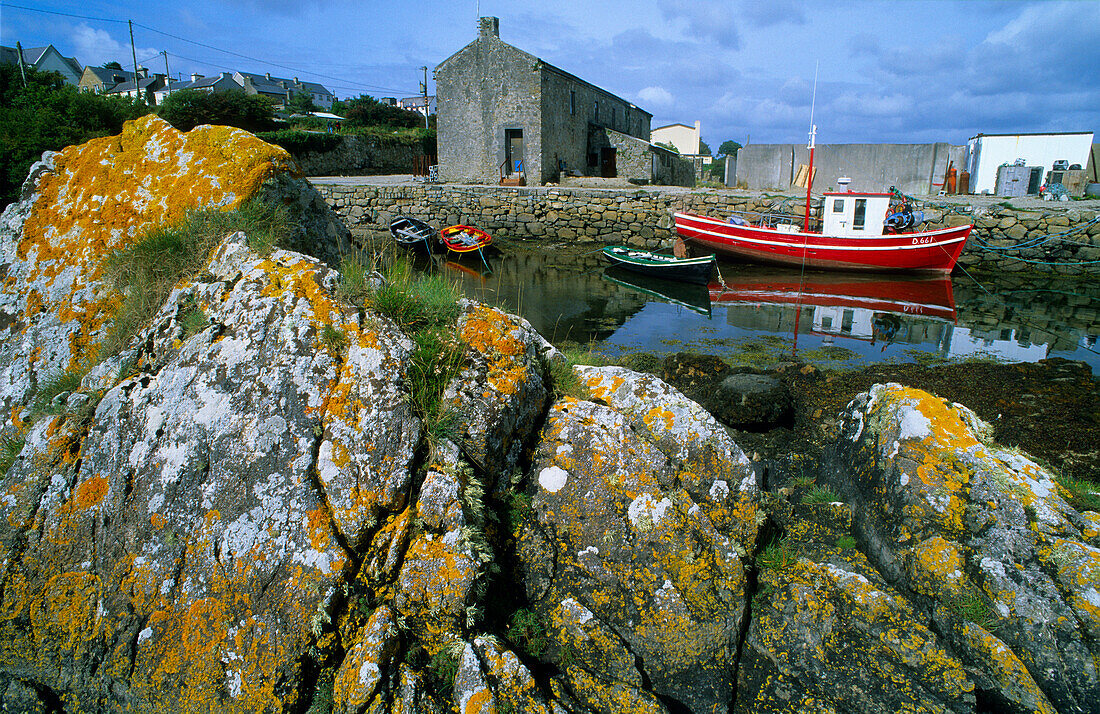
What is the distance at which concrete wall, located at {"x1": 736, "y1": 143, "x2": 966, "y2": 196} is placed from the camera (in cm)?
2619

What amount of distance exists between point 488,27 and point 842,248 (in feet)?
68.7

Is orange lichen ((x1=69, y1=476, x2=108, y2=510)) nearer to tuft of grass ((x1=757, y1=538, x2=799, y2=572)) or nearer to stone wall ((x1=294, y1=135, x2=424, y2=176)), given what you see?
tuft of grass ((x1=757, y1=538, x2=799, y2=572))

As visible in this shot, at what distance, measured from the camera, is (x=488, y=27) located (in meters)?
29.6

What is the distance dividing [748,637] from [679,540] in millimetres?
604

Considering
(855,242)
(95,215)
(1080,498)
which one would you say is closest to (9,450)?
(95,215)

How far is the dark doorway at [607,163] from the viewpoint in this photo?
3562 centimetres

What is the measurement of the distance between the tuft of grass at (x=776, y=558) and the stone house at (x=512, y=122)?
29.0 metres

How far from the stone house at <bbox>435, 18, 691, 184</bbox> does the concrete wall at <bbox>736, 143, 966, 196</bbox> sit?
A: 6642 millimetres

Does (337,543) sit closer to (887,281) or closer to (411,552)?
(411,552)

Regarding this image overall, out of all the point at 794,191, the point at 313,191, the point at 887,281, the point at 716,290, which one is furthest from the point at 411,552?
the point at 794,191

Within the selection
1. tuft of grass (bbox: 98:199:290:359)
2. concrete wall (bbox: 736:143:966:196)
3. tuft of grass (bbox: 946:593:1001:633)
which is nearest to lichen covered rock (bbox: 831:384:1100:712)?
tuft of grass (bbox: 946:593:1001:633)

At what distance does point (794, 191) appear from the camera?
26.9 meters

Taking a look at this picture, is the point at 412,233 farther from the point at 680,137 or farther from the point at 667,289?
the point at 680,137

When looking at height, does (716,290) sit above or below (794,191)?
below
